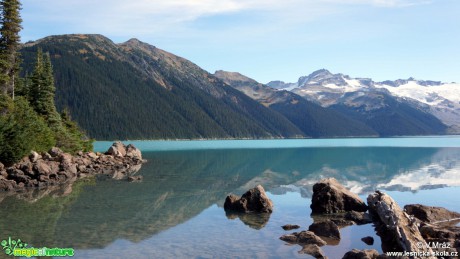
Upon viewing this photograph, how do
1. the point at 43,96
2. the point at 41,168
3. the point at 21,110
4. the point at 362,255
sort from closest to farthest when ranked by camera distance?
1. the point at 362,255
2. the point at 41,168
3. the point at 21,110
4. the point at 43,96

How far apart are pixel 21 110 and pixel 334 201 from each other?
164 ft

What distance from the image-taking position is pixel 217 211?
118 feet

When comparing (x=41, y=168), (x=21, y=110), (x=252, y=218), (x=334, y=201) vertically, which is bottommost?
(x=252, y=218)

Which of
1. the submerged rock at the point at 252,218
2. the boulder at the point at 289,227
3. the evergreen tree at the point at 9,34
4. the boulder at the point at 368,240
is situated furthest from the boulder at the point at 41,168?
the boulder at the point at 368,240

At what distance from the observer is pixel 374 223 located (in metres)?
30.5

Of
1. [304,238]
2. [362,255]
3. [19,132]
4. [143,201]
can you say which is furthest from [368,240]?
[19,132]

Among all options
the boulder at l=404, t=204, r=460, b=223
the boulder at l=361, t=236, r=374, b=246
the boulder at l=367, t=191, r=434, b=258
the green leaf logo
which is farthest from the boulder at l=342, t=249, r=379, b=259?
the green leaf logo

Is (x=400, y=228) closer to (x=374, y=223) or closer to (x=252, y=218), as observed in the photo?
(x=374, y=223)

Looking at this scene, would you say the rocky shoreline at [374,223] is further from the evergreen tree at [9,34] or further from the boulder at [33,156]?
the evergreen tree at [9,34]

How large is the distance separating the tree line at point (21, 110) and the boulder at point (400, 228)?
148 feet

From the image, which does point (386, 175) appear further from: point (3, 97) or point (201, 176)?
point (3, 97)

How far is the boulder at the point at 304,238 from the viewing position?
80.6 feet

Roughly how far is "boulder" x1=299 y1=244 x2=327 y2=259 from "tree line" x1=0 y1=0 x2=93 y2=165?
42720 mm

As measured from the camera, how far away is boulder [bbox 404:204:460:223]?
100 feet
